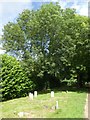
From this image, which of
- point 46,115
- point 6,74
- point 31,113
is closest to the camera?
point 46,115

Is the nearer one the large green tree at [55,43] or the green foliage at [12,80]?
the green foliage at [12,80]

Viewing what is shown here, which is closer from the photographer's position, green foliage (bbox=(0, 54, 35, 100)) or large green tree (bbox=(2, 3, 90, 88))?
green foliage (bbox=(0, 54, 35, 100))

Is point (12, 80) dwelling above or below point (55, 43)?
below

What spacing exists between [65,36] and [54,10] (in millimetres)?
3430

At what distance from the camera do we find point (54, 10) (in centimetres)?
3067

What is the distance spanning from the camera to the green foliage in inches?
1050

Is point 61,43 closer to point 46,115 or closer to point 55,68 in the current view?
point 55,68

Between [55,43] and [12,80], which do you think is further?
[55,43]

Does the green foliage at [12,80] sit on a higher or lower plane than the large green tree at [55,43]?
lower

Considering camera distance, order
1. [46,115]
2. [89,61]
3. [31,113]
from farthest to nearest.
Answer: [89,61] < [31,113] < [46,115]

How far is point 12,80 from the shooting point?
2756 centimetres

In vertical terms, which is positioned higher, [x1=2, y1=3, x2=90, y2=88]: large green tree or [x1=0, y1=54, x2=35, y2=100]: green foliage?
[x1=2, y1=3, x2=90, y2=88]: large green tree

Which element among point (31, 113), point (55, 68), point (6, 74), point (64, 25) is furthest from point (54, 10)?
point (31, 113)

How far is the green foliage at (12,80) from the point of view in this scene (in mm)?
26675
